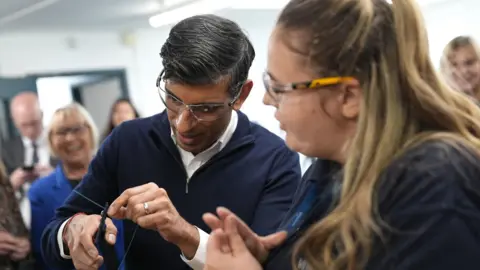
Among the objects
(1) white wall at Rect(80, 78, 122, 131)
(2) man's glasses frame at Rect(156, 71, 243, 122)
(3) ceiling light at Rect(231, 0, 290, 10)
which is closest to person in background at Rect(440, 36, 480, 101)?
(2) man's glasses frame at Rect(156, 71, 243, 122)

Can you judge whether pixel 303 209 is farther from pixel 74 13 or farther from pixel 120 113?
pixel 74 13

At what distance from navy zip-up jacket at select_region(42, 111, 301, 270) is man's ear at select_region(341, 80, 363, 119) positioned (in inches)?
21.5

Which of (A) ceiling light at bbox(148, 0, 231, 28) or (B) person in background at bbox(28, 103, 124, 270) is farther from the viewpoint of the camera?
(A) ceiling light at bbox(148, 0, 231, 28)

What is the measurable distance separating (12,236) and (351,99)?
1.89m

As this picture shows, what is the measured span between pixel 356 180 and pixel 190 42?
2.25 feet

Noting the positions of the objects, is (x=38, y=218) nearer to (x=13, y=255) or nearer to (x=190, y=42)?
(x=13, y=255)

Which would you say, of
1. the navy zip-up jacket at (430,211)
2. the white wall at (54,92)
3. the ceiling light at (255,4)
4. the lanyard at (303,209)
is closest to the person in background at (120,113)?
the ceiling light at (255,4)

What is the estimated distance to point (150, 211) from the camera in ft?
3.91

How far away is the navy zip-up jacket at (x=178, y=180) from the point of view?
1.44 meters

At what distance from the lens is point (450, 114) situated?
0.86 metres

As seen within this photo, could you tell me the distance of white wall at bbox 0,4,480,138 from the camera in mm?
6598

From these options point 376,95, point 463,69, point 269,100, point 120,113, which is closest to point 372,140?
point 376,95

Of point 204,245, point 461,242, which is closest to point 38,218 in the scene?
point 204,245

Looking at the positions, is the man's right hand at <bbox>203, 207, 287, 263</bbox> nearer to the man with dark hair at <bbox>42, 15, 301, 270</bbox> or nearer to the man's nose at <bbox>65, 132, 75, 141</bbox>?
the man with dark hair at <bbox>42, 15, 301, 270</bbox>
